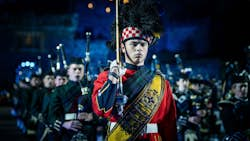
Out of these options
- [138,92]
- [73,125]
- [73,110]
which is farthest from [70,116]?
[138,92]

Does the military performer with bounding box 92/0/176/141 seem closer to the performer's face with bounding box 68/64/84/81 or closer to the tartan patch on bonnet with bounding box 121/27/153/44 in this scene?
the tartan patch on bonnet with bounding box 121/27/153/44

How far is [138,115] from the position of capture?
21.6ft

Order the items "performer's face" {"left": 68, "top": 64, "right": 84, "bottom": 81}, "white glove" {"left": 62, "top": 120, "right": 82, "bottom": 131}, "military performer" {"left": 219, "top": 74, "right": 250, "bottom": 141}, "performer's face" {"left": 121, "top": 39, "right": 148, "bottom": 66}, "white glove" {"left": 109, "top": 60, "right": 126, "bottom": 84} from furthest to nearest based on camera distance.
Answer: "performer's face" {"left": 68, "top": 64, "right": 84, "bottom": 81}
"white glove" {"left": 62, "top": 120, "right": 82, "bottom": 131}
"military performer" {"left": 219, "top": 74, "right": 250, "bottom": 141}
"performer's face" {"left": 121, "top": 39, "right": 148, "bottom": 66}
"white glove" {"left": 109, "top": 60, "right": 126, "bottom": 84}

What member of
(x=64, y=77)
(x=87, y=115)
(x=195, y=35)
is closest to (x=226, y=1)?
(x=195, y=35)

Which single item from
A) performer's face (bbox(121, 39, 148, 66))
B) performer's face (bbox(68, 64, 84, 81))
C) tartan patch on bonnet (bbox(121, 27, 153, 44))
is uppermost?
tartan patch on bonnet (bbox(121, 27, 153, 44))

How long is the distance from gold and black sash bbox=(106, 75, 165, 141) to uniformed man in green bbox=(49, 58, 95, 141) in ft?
9.80

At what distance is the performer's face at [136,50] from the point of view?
21.9 feet

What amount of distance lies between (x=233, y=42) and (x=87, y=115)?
3402 centimetres

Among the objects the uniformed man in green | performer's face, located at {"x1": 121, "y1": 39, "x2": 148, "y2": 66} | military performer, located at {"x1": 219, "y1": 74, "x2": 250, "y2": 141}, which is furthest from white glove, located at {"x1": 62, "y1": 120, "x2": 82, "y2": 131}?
performer's face, located at {"x1": 121, "y1": 39, "x2": 148, "y2": 66}

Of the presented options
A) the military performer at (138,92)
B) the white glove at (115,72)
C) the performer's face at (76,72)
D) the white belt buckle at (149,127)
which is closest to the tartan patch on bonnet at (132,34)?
the military performer at (138,92)

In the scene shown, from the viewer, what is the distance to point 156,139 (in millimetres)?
6559

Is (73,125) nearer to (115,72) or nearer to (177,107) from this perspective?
(115,72)

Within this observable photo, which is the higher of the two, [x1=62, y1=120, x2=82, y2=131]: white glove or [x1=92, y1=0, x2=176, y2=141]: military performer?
[x1=92, y1=0, x2=176, y2=141]: military performer

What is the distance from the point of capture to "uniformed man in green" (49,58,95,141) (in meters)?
9.56
